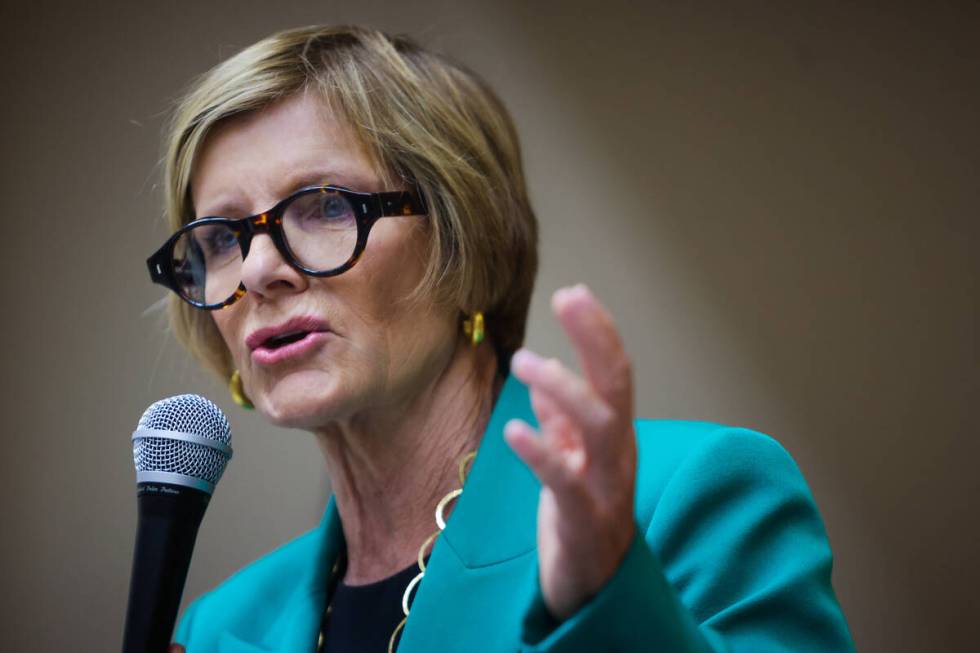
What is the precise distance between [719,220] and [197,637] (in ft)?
5.72

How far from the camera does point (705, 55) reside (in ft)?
8.76

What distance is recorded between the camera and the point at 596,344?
2.52ft

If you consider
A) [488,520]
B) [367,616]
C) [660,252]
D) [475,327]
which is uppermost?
[475,327]

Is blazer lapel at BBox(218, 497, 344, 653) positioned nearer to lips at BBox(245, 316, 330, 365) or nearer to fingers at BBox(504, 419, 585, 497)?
lips at BBox(245, 316, 330, 365)

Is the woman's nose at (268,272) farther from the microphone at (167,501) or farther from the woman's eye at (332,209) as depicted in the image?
the microphone at (167,501)

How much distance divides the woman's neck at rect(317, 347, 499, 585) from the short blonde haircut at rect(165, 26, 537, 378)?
16cm

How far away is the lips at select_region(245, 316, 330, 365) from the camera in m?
1.51

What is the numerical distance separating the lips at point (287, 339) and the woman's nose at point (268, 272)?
58 millimetres

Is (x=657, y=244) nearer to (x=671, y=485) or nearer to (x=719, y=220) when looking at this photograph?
(x=719, y=220)

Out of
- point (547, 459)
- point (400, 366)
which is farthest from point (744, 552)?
point (400, 366)

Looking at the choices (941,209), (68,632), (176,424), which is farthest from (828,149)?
(68,632)

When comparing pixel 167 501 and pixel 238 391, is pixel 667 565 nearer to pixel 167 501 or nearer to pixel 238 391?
pixel 167 501

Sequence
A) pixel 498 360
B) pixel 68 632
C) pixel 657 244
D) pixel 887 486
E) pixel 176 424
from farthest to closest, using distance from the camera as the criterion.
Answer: pixel 657 244, pixel 887 486, pixel 68 632, pixel 498 360, pixel 176 424

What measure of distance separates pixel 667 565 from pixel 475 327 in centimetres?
64
